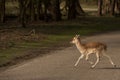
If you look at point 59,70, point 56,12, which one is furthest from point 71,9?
point 59,70

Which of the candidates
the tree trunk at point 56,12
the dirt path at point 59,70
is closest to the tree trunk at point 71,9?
the tree trunk at point 56,12

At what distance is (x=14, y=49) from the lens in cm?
2464

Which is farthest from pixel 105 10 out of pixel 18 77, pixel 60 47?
pixel 18 77

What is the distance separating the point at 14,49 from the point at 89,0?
292 ft

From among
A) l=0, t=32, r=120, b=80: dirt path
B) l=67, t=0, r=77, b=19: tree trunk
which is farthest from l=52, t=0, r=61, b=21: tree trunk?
l=0, t=32, r=120, b=80: dirt path

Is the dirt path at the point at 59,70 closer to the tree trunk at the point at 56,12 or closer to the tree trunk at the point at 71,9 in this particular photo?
the tree trunk at the point at 56,12

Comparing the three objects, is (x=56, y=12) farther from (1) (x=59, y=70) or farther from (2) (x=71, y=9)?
(1) (x=59, y=70)

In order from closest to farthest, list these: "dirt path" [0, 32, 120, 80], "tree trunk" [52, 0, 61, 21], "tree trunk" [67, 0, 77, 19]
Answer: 1. "dirt path" [0, 32, 120, 80]
2. "tree trunk" [52, 0, 61, 21]
3. "tree trunk" [67, 0, 77, 19]

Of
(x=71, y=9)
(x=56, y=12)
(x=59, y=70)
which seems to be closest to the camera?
(x=59, y=70)

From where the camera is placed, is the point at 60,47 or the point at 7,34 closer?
the point at 60,47

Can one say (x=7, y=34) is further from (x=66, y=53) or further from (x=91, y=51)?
(x=91, y=51)

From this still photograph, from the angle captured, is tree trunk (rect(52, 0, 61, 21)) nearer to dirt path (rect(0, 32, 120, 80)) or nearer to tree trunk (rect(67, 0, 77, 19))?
tree trunk (rect(67, 0, 77, 19))

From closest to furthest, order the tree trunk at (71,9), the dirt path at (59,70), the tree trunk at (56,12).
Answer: the dirt path at (59,70) → the tree trunk at (56,12) → the tree trunk at (71,9)

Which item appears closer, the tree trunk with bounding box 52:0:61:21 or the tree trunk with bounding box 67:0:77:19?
the tree trunk with bounding box 52:0:61:21
